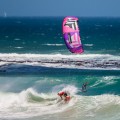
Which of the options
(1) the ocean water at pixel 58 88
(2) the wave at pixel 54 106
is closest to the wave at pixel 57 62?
(1) the ocean water at pixel 58 88

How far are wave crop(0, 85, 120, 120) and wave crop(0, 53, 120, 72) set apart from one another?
11366mm

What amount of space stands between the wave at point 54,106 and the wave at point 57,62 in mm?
11366

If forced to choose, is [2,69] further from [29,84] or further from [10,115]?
[10,115]

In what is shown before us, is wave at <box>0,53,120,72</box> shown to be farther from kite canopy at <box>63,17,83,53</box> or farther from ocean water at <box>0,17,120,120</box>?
kite canopy at <box>63,17,83,53</box>

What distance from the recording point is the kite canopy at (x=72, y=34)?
34.0 m

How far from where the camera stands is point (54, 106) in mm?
30609

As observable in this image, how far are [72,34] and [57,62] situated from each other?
49.7ft

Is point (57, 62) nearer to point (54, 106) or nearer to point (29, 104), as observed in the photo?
point (29, 104)

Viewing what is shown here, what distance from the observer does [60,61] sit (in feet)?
164

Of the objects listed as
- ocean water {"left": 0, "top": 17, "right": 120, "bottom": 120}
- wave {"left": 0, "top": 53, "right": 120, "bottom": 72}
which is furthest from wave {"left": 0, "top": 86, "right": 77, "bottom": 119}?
wave {"left": 0, "top": 53, "right": 120, "bottom": 72}

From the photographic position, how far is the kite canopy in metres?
34.0

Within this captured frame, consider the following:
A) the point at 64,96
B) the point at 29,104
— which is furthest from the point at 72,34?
the point at 29,104

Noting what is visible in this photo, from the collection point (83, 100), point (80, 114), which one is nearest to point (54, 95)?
point (83, 100)

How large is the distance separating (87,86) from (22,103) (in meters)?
7.35
